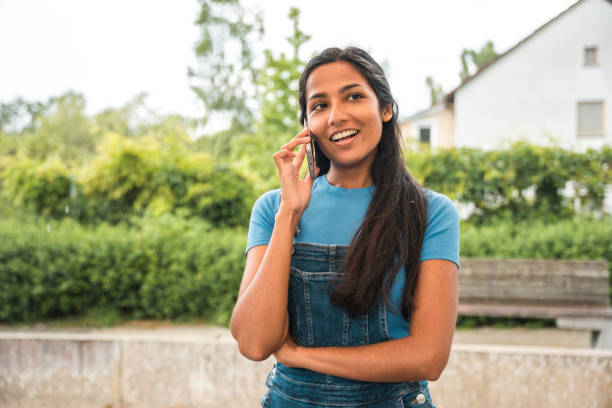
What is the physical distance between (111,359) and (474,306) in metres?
3.44

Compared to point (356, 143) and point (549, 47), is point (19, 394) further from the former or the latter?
point (549, 47)

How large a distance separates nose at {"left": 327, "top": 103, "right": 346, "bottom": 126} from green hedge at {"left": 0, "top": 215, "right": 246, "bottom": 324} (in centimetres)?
341

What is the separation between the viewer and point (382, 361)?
139 centimetres

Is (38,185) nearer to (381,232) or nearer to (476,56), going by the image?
(381,232)

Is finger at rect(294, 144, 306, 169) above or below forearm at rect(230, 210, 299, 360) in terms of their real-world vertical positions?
above

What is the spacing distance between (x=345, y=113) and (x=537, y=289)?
13.5 feet

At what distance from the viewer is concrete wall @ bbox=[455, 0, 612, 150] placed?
1967cm

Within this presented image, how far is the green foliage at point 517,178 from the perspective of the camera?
27.2ft

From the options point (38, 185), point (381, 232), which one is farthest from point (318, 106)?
point (38, 185)

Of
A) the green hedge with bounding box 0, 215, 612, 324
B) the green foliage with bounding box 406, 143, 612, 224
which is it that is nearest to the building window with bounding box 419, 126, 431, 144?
the green foliage with bounding box 406, 143, 612, 224

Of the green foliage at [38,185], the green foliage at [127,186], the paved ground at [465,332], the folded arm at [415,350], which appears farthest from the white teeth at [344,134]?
the green foliage at [38,185]

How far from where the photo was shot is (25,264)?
4699mm

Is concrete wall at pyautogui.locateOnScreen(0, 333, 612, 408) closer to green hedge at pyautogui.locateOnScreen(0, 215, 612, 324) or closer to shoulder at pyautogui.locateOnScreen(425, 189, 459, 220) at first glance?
green hedge at pyautogui.locateOnScreen(0, 215, 612, 324)

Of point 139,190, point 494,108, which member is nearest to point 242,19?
point 494,108
